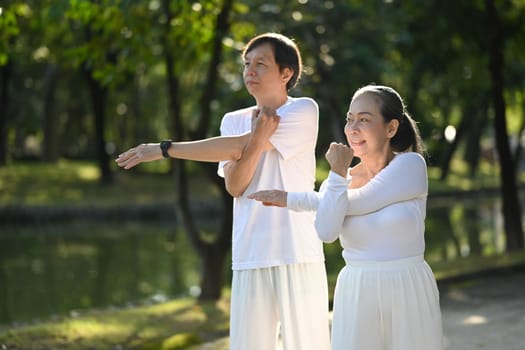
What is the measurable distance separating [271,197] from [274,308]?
69cm

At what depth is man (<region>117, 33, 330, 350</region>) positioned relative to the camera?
417cm

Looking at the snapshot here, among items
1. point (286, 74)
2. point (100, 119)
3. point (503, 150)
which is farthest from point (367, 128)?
point (100, 119)

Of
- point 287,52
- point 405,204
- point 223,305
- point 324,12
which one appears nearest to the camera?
point 405,204

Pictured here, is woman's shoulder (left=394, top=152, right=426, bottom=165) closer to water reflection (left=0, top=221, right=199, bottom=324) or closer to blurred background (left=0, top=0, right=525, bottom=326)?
blurred background (left=0, top=0, right=525, bottom=326)

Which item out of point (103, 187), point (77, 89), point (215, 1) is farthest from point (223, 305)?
point (77, 89)

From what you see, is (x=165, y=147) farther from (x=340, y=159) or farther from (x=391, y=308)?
(x=391, y=308)

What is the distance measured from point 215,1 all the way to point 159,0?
0.63 metres

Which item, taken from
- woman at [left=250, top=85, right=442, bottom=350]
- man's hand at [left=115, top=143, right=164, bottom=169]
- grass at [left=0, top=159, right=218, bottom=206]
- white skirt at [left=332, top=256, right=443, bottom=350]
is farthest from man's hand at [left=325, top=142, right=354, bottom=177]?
grass at [left=0, top=159, right=218, bottom=206]

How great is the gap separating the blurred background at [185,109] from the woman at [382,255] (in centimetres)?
58

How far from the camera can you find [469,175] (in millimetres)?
37531

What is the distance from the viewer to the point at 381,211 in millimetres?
3664

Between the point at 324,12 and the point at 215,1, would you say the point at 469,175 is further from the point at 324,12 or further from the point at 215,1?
the point at 215,1

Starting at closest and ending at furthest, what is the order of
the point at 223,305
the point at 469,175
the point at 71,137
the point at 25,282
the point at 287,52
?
the point at 287,52 → the point at 223,305 → the point at 25,282 → the point at 469,175 → the point at 71,137

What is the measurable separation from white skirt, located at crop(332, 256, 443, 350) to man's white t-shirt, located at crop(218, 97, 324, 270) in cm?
58
